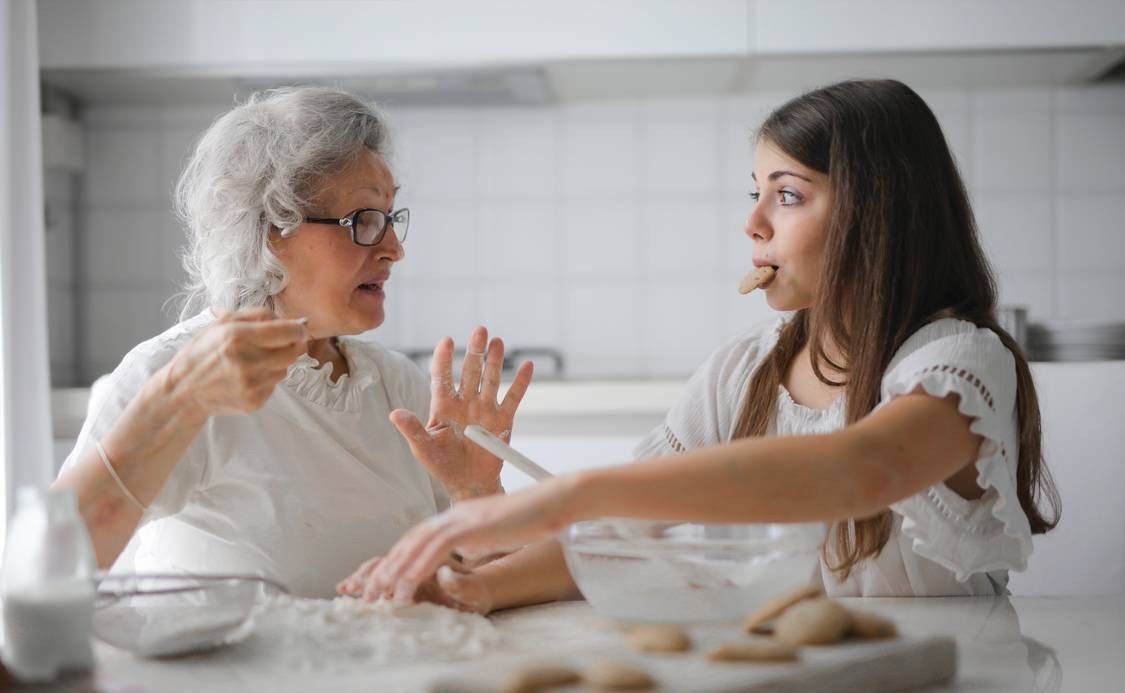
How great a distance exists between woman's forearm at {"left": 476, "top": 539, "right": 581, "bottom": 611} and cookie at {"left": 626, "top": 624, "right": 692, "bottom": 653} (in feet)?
0.98

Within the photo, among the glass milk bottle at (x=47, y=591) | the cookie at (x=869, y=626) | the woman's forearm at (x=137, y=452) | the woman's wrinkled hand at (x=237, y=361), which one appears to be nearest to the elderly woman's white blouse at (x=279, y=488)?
the woman's forearm at (x=137, y=452)

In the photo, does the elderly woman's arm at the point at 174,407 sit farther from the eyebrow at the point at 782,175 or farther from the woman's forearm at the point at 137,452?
the eyebrow at the point at 782,175

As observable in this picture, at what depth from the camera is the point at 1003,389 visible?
1.25 metres

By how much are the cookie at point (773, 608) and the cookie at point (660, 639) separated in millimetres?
54

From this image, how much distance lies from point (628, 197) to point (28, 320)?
Result: 1792 millimetres

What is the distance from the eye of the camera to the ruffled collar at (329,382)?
163 cm

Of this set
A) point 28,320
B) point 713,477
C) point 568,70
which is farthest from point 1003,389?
point 28,320

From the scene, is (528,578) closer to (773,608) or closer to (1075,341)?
(773,608)

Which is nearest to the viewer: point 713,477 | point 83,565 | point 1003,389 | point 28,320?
point 83,565

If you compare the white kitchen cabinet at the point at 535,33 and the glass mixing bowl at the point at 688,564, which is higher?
the white kitchen cabinet at the point at 535,33

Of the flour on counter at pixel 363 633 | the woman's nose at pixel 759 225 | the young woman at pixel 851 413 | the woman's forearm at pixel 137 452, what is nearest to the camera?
the flour on counter at pixel 363 633

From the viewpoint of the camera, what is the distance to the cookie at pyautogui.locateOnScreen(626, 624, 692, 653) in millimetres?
857

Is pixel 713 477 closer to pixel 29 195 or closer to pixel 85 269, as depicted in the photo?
pixel 29 195

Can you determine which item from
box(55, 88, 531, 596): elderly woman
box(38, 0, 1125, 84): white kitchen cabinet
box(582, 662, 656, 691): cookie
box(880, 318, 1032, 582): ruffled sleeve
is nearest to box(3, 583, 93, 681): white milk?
box(582, 662, 656, 691): cookie
